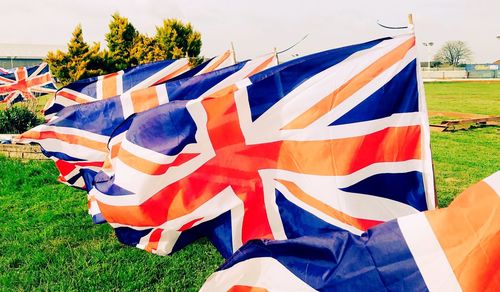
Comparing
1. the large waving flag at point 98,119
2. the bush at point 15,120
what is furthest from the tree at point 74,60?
the large waving flag at point 98,119

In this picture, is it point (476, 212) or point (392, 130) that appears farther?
point (392, 130)

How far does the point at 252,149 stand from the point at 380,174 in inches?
39.4

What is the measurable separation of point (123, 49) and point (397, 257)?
22146 millimetres

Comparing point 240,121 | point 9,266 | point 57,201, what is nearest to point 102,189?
point 240,121

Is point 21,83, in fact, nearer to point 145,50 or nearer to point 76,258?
point 145,50

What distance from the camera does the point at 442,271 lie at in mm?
2096

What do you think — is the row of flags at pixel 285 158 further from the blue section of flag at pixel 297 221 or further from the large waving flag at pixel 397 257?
the large waving flag at pixel 397 257

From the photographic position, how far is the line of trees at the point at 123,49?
67.6ft

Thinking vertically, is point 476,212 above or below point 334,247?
above

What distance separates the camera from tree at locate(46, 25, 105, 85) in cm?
2034

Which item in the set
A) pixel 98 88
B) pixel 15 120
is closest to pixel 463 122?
pixel 98 88

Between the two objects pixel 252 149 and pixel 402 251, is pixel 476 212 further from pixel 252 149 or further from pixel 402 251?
pixel 252 149

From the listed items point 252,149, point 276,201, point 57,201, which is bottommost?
point 57,201

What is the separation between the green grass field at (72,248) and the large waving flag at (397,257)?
253 cm
